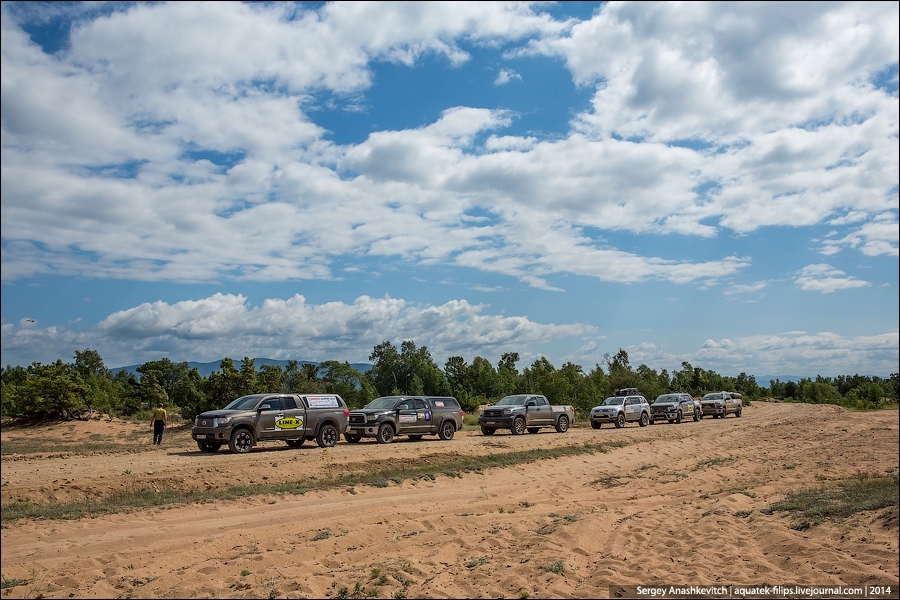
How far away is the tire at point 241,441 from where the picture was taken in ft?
64.2

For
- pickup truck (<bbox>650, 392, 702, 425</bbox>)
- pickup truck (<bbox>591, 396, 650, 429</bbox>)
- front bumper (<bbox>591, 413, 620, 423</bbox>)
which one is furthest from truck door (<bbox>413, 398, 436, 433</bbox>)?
pickup truck (<bbox>650, 392, 702, 425</bbox>)

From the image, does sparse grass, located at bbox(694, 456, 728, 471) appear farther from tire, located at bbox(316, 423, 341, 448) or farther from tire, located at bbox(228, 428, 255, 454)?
tire, located at bbox(228, 428, 255, 454)

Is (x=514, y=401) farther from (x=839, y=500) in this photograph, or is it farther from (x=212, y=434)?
(x=839, y=500)

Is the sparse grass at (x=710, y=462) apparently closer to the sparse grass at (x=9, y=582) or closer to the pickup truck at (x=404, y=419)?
the pickup truck at (x=404, y=419)

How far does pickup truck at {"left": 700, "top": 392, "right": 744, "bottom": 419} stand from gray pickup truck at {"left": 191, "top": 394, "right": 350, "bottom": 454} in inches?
1207

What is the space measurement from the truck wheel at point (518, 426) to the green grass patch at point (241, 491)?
7137 mm

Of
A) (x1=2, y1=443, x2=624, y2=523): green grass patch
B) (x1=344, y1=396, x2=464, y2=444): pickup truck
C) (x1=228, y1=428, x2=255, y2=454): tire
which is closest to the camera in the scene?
(x1=2, y1=443, x2=624, y2=523): green grass patch

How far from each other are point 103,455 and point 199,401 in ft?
65.6

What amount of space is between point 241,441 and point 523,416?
519 inches

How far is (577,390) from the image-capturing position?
5541 centimetres

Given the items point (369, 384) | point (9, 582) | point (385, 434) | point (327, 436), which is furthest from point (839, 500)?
point (369, 384)

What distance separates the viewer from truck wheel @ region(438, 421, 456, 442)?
84.9ft

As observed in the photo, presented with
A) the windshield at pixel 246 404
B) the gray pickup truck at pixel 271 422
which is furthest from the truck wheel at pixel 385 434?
the windshield at pixel 246 404

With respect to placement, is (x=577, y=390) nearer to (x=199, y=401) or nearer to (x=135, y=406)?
(x=199, y=401)
